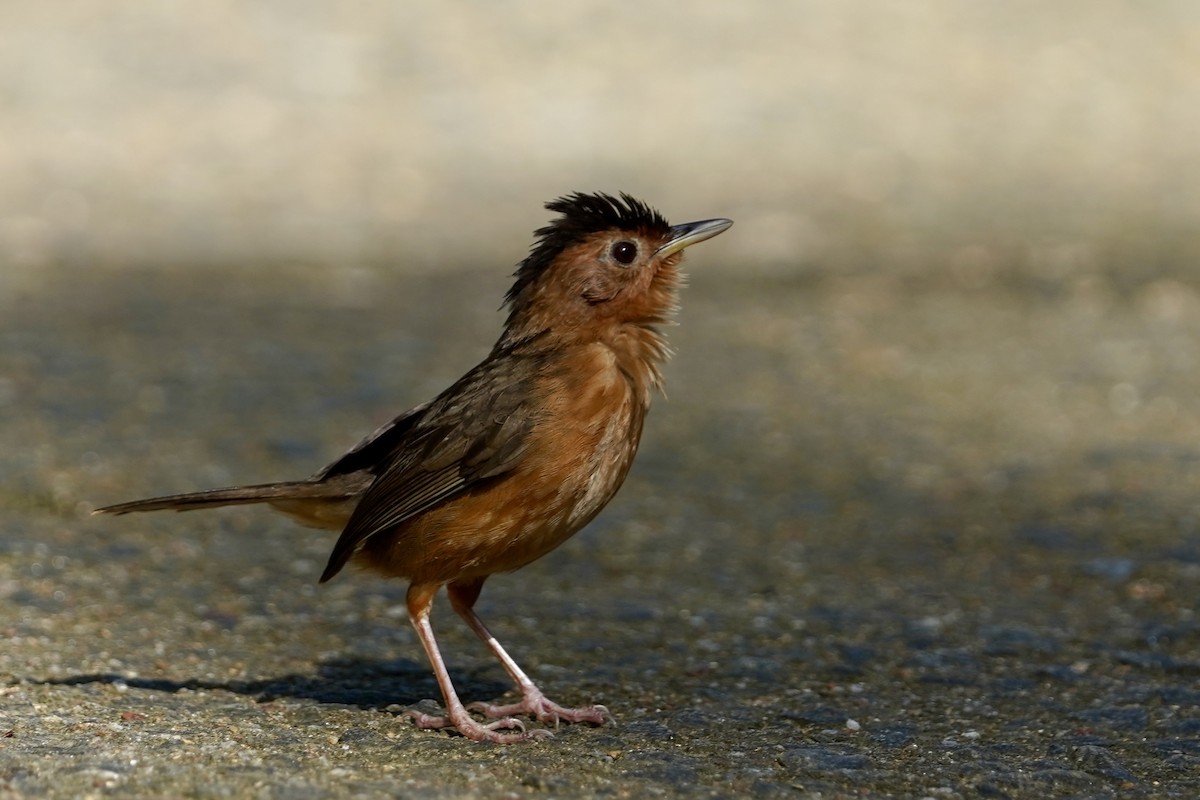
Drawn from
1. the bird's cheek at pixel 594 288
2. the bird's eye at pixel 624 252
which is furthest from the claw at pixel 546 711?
the bird's eye at pixel 624 252

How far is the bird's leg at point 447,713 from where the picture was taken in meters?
5.00

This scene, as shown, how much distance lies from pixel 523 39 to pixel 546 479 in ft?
40.6

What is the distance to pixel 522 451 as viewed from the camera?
204 inches

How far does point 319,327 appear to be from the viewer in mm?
10383

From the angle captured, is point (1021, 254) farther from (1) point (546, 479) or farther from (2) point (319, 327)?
(1) point (546, 479)

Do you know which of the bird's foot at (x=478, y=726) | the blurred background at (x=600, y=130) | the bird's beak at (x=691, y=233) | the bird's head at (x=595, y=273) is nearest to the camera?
the bird's foot at (x=478, y=726)

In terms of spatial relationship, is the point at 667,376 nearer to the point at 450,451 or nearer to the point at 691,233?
the point at 691,233

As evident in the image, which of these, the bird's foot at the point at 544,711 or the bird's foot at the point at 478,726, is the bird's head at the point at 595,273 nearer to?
the bird's foot at the point at 544,711

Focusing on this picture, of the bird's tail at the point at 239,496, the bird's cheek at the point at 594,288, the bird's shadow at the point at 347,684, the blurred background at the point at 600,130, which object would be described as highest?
the blurred background at the point at 600,130

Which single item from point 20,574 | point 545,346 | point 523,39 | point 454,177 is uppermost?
point 523,39

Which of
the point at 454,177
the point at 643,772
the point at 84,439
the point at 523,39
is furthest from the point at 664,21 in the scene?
the point at 643,772

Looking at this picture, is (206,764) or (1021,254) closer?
(206,764)

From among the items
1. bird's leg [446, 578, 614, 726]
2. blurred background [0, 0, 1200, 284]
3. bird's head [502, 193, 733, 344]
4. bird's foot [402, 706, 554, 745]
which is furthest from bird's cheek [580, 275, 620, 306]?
blurred background [0, 0, 1200, 284]

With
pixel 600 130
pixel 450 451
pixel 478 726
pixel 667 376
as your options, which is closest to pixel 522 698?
pixel 478 726
